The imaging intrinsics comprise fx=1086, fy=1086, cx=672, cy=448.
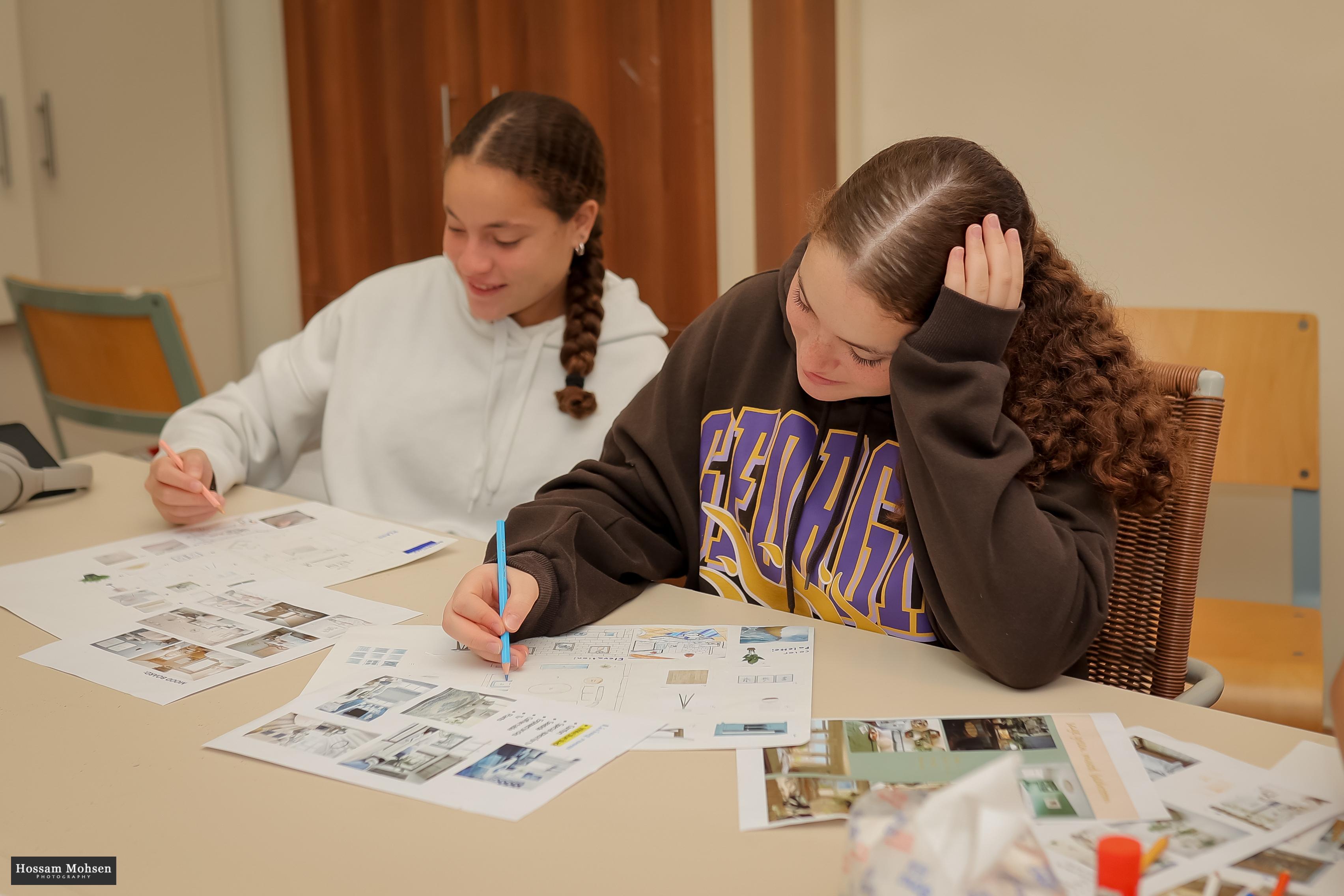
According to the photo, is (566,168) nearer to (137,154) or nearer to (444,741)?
(444,741)

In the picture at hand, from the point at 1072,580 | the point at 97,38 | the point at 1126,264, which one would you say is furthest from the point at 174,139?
the point at 1072,580

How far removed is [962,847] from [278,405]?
1529 mm

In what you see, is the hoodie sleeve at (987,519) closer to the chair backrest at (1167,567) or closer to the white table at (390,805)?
the white table at (390,805)

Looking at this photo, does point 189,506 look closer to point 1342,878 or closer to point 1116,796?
point 1116,796

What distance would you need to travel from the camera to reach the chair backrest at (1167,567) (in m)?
1.12

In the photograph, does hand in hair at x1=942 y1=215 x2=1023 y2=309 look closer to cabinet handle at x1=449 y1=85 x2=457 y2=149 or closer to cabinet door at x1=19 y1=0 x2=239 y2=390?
cabinet handle at x1=449 y1=85 x2=457 y2=149

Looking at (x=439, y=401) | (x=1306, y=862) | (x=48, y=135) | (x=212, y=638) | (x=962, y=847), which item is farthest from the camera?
(x=48, y=135)

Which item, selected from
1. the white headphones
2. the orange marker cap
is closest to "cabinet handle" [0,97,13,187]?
the white headphones

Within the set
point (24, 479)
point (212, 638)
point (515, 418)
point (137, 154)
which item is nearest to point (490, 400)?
point (515, 418)

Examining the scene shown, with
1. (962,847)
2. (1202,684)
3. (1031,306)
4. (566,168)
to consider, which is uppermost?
(566,168)

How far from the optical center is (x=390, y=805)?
750mm

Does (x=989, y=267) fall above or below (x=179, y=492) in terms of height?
above

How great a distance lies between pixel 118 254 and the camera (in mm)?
3271

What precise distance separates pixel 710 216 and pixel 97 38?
1921mm
